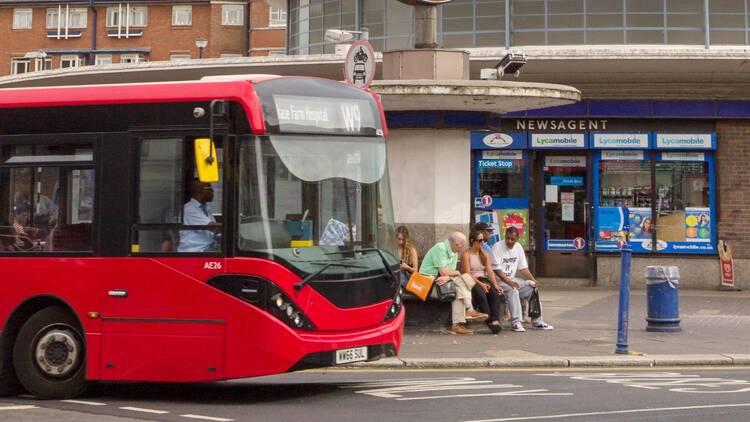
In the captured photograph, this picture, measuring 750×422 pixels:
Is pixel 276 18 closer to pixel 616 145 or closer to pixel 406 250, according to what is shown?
pixel 616 145

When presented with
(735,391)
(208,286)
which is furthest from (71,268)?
(735,391)

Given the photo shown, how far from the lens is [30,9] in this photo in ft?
233

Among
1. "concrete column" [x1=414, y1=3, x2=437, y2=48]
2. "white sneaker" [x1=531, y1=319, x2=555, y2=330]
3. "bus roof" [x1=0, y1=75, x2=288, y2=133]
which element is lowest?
"white sneaker" [x1=531, y1=319, x2=555, y2=330]

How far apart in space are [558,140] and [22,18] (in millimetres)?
55231

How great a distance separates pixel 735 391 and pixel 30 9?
6701 centimetres

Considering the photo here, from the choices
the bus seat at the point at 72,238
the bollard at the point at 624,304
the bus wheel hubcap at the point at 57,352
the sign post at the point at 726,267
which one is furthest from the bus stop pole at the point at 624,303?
the sign post at the point at 726,267

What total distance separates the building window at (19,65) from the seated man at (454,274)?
59545 millimetres

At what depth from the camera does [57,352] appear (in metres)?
9.88

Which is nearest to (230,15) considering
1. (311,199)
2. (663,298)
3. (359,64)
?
(359,64)

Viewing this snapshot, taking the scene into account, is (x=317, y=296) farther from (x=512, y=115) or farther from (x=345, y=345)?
(x=512, y=115)

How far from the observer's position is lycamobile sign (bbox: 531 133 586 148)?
23.3 m

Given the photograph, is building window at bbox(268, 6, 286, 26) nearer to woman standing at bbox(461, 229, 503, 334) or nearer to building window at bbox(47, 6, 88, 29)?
building window at bbox(47, 6, 88, 29)

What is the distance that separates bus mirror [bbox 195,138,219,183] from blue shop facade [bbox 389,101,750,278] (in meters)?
14.5

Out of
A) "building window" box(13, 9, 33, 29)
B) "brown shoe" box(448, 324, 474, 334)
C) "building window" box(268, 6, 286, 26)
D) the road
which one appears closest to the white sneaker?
"brown shoe" box(448, 324, 474, 334)
